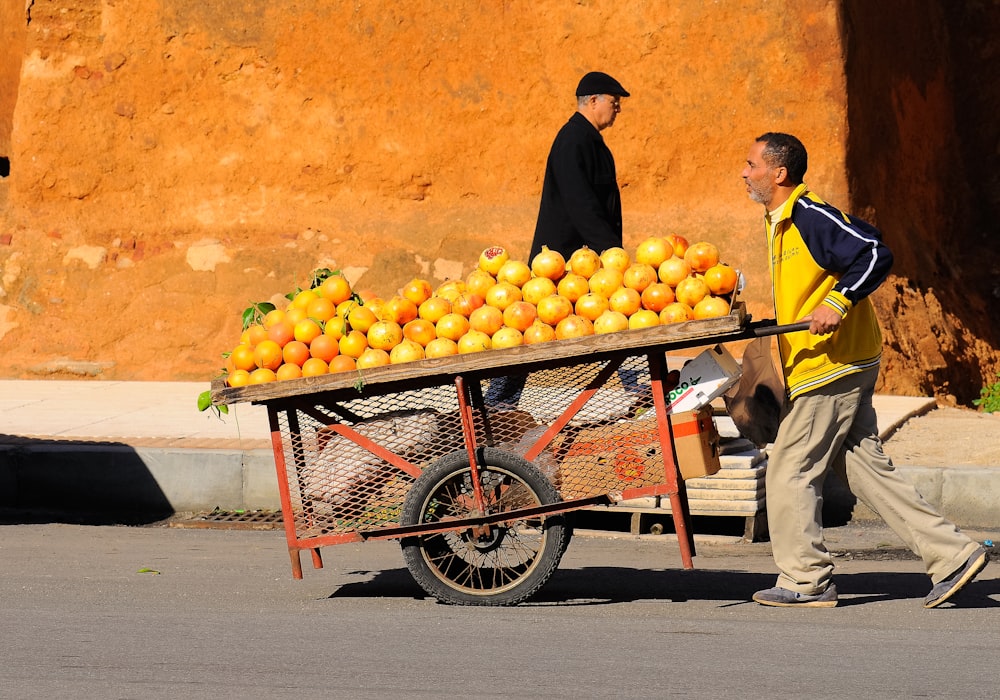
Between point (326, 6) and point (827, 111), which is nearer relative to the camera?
point (827, 111)

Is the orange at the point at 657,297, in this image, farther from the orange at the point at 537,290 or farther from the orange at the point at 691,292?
the orange at the point at 537,290

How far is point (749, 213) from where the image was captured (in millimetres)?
12203

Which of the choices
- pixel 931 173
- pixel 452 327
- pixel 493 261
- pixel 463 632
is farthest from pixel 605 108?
pixel 931 173

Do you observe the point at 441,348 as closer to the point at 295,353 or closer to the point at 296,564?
the point at 295,353

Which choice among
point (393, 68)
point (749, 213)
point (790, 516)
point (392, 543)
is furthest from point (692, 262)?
point (393, 68)

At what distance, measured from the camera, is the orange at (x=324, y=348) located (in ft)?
18.2

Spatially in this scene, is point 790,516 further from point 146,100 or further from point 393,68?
point 146,100

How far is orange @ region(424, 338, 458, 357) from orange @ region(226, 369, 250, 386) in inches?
30.1

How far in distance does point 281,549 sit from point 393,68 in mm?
6796

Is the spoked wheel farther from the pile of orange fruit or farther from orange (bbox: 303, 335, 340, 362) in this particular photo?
orange (bbox: 303, 335, 340, 362)

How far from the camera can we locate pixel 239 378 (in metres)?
5.53

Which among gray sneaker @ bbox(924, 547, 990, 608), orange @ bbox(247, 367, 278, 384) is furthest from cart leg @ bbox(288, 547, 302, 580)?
gray sneaker @ bbox(924, 547, 990, 608)

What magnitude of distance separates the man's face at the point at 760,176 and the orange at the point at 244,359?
7.15 feet

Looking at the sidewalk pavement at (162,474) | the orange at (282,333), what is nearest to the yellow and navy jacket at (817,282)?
the orange at (282,333)
